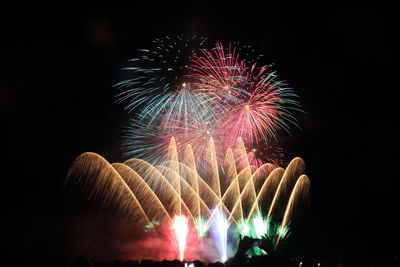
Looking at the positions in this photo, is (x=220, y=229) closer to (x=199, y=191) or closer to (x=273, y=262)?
(x=199, y=191)

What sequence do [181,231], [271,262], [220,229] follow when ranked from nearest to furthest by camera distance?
[271,262] < [181,231] < [220,229]

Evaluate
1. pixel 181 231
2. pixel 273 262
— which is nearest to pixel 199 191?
pixel 181 231

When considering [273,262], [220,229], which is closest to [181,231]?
[220,229]

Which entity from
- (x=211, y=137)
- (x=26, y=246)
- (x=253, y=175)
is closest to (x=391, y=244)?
(x=253, y=175)

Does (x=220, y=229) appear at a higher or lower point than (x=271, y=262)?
higher

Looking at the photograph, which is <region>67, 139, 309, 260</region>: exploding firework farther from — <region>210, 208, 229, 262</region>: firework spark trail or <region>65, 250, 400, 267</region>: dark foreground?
<region>65, 250, 400, 267</region>: dark foreground

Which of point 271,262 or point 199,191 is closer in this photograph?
point 271,262

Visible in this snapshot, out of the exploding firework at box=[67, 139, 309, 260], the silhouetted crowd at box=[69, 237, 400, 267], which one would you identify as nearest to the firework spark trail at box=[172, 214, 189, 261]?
the exploding firework at box=[67, 139, 309, 260]

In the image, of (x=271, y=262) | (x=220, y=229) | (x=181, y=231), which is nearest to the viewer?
(x=271, y=262)

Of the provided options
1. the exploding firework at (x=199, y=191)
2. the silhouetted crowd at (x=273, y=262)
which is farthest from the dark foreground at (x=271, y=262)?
the exploding firework at (x=199, y=191)

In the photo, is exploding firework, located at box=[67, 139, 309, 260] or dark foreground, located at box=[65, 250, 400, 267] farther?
exploding firework, located at box=[67, 139, 309, 260]

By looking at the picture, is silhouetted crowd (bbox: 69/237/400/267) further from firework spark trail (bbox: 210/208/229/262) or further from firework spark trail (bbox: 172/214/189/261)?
firework spark trail (bbox: 210/208/229/262)

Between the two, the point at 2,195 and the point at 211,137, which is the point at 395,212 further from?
the point at 2,195

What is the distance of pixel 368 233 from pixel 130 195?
1670 cm
